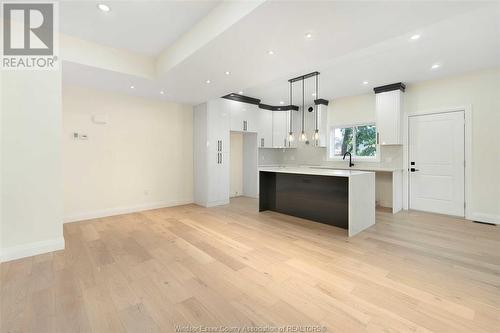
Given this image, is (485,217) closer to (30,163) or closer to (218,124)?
(218,124)

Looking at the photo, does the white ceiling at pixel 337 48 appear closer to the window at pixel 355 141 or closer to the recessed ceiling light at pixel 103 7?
the recessed ceiling light at pixel 103 7

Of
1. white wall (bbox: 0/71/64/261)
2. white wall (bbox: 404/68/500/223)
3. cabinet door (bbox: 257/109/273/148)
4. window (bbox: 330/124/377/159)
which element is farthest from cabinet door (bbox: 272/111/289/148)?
white wall (bbox: 0/71/64/261)

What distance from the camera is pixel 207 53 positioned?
3.08 meters

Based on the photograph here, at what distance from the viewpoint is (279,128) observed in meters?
7.18

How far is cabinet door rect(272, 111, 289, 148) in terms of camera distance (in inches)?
282

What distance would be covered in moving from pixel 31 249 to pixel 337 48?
15.5ft

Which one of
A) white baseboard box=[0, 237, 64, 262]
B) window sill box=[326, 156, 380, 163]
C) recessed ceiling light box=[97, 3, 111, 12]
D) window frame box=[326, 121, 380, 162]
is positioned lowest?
white baseboard box=[0, 237, 64, 262]

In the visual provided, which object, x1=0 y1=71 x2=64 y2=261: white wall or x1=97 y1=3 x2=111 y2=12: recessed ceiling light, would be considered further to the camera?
x1=0 y1=71 x2=64 y2=261: white wall

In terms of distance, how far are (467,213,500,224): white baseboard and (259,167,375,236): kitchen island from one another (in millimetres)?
2036

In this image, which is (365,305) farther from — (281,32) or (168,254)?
(281,32)

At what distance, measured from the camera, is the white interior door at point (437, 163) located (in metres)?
4.50

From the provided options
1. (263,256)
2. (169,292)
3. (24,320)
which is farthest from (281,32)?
(24,320)

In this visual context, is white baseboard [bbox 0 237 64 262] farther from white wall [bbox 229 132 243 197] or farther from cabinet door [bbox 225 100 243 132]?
white wall [bbox 229 132 243 197]

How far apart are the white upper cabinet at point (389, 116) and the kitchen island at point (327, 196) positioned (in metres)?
1.62
